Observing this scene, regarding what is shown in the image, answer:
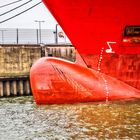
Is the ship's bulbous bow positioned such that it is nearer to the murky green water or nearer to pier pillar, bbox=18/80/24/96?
the murky green water

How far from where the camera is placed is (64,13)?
10.5m

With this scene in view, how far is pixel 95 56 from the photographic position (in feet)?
35.6

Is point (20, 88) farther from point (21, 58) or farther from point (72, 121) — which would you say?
point (72, 121)

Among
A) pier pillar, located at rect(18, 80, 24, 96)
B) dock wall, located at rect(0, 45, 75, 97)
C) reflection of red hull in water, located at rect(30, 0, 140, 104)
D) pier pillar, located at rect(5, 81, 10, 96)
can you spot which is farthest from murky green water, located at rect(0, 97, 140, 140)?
dock wall, located at rect(0, 45, 75, 97)

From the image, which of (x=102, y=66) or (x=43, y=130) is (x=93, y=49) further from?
(x=43, y=130)

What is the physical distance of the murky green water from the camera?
8.06m

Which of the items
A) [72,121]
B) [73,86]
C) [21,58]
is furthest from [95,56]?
[21,58]

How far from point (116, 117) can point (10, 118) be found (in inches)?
104

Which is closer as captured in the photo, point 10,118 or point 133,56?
point 10,118

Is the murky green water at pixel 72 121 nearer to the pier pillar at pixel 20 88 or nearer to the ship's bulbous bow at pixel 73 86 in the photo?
the ship's bulbous bow at pixel 73 86

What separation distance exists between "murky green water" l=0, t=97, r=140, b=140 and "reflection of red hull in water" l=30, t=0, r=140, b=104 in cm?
36

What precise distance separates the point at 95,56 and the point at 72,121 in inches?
92.9

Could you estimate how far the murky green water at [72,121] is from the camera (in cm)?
806

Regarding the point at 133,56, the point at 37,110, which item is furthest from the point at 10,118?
the point at 133,56
